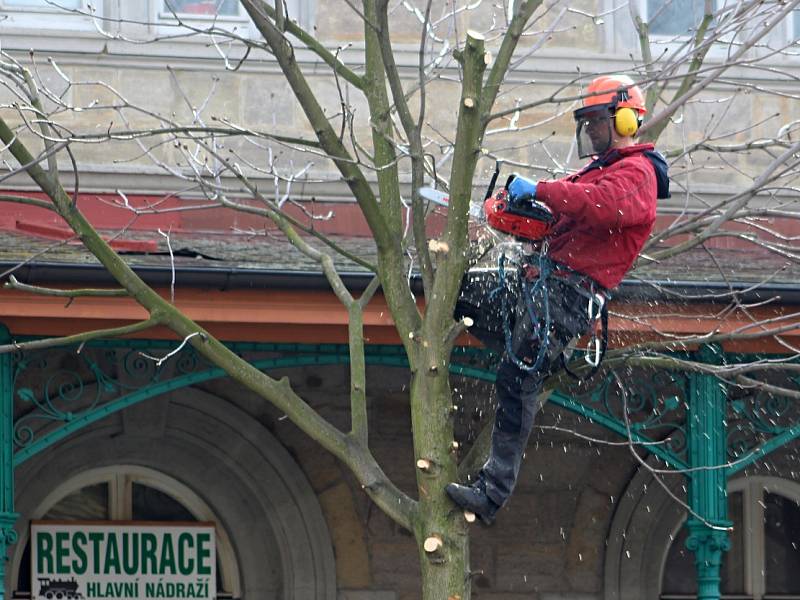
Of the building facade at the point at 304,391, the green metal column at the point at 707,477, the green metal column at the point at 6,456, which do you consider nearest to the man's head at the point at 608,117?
the building facade at the point at 304,391

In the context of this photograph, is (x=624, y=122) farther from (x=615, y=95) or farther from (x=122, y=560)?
(x=122, y=560)

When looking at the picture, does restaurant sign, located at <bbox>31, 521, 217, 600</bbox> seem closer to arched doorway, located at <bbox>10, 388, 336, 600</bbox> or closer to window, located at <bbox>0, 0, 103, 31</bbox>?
arched doorway, located at <bbox>10, 388, 336, 600</bbox>

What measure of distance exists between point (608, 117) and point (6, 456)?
364 centimetres

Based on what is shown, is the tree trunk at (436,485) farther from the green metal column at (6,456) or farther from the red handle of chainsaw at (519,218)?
the green metal column at (6,456)

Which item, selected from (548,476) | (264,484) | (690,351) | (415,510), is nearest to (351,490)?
(264,484)

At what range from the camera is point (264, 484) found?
10.7 m

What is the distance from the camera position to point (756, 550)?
11383 mm

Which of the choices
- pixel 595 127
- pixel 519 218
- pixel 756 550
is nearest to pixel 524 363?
pixel 519 218

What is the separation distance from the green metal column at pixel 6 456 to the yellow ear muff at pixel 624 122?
3.51 metres

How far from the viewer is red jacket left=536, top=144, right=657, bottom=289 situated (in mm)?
6520

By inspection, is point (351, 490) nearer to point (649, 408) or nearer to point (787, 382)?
point (649, 408)

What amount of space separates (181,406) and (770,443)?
3.47 meters

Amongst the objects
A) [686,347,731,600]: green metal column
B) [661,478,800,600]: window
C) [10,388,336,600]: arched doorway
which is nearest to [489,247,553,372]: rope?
[686,347,731,600]: green metal column

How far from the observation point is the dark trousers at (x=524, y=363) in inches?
270
